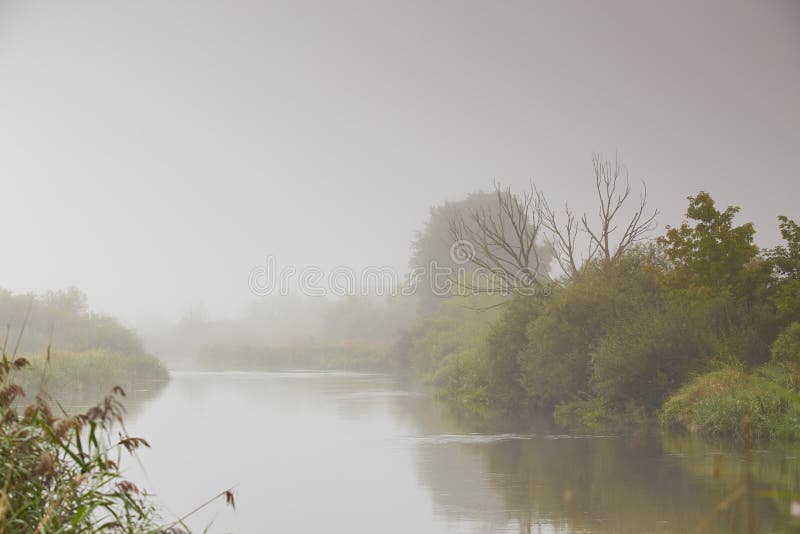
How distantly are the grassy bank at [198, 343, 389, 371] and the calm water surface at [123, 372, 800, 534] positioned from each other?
106 feet

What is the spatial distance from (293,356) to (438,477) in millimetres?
44560

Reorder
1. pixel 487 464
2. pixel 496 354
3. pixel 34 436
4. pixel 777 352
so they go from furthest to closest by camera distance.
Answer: pixel 496 354 < pixel 777 352 < pixel 487 464 < pixel 34 436

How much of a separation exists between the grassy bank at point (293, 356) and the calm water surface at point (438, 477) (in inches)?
1278

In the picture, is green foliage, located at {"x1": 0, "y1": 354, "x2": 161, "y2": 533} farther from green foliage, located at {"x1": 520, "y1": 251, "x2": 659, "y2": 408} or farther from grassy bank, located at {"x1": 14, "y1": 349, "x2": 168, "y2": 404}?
grassy bank, located at {"x1": 14, "y1": 349, "x2": 168, "y2": 404}

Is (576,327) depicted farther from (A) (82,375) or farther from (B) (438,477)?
(A) (82,375)

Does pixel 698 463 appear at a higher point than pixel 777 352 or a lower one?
lower

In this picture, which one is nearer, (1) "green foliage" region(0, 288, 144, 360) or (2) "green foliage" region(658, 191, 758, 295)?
(2) "green foliage" region(658, 191, 758, 295)

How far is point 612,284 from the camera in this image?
21.5 metres

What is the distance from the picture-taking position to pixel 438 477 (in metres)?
12.1

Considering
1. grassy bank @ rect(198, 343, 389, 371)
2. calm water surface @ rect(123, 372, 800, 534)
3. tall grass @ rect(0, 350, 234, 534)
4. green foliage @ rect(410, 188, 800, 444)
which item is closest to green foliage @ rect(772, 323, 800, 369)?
green foliage @ rect(410, 188, 800, 444)

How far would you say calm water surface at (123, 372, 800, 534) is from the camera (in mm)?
9109

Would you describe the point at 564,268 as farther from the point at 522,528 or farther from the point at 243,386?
the point at 522,528

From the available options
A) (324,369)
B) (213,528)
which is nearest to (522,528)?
(213,528)

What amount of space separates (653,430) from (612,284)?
5.65 metres
